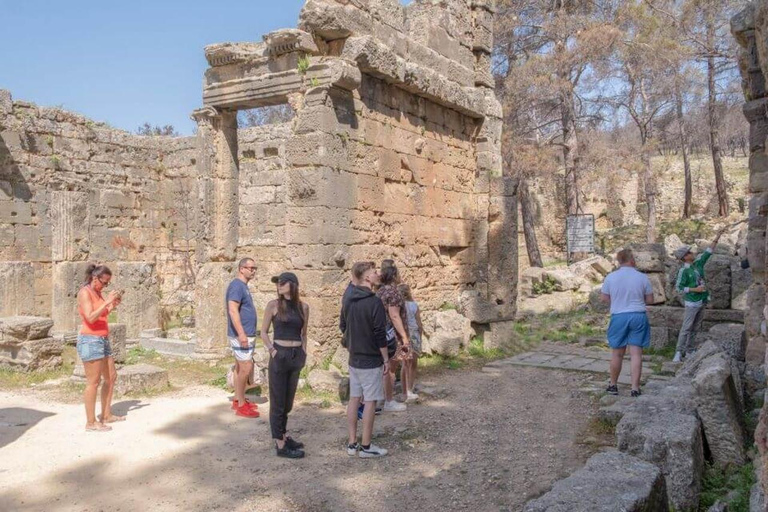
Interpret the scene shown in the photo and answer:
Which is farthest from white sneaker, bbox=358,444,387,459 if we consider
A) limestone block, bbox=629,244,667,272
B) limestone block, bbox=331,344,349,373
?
limestone block, bbox=629,244,667,272

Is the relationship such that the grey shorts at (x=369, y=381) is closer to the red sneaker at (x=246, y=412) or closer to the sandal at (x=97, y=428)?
the red sneaker at (x=246, y=412)

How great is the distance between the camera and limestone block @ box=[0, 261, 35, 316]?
11.2 m

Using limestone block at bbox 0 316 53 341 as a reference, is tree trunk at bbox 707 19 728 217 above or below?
above

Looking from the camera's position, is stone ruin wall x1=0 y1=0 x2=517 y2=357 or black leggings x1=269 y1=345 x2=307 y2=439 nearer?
black leggings x1=269 y1=345 x2=307 y2=439

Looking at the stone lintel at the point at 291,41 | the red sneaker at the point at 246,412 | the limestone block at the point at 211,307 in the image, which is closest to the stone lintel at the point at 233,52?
the stone lintel at the point at 291,41

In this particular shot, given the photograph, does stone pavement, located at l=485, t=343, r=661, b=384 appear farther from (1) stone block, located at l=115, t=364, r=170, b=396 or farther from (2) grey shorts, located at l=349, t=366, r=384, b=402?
(1) stone block, located at l=115, t=364, r=170, b=396

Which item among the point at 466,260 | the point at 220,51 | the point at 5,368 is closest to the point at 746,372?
the point at 466,260

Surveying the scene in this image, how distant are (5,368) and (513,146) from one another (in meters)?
15.7

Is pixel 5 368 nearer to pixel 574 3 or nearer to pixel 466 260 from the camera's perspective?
pixel 466 260

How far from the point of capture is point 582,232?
18938mm

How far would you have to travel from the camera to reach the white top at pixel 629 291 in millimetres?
7156

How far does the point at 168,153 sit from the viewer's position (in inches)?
665

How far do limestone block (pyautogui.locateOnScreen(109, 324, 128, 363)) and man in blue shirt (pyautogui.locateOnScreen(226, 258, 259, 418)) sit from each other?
3.33m

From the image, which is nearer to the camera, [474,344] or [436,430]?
[436,430]
